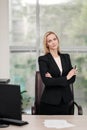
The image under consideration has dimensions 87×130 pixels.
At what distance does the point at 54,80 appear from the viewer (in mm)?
3053

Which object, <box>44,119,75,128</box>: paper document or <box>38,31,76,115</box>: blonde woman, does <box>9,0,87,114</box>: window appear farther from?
<box>44,119,75,128</box>: paper document

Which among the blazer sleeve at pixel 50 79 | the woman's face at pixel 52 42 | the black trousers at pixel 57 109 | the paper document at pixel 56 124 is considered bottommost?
the paper document at pixel 56 124

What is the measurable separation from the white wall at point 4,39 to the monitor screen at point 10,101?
190cm

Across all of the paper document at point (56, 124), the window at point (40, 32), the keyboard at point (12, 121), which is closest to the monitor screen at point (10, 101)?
the keyboard at point (12, 121)

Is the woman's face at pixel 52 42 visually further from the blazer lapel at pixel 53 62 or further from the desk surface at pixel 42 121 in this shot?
the desk surface at pixel 42 121

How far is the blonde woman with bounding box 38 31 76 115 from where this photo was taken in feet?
10.2

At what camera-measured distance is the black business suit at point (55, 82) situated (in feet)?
10.1

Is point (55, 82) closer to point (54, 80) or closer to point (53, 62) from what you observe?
point (54, 80)

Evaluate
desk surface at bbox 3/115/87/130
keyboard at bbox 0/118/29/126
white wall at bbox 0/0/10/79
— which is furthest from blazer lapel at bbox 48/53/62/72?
white wall at bbox 0/0/10/79

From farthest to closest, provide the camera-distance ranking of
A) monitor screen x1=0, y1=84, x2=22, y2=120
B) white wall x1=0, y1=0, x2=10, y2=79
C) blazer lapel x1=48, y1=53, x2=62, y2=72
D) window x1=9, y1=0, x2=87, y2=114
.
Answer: window x1=9, y1=0, x2=87, y2=114, white wall x1=0, y1=0, x2=10, y2=79, blazer lapel x1=48, y1=53, x2=62, y2=72, monitor screen x1=0, y1=84, x2=22, y2=120

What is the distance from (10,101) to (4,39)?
2052 millimetres

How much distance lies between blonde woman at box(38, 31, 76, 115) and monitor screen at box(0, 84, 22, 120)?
2.35ft

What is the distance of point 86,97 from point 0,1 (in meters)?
2.09

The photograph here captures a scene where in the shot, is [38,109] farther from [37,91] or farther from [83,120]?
[83,120]
